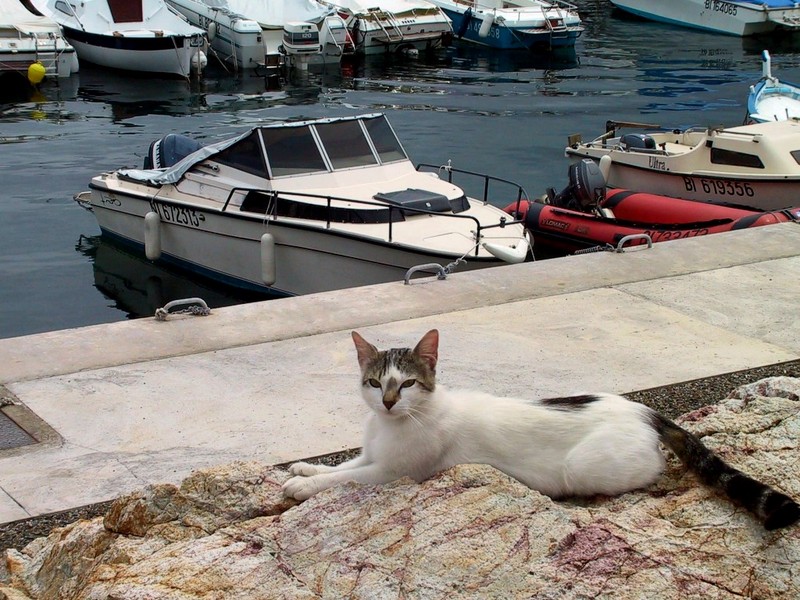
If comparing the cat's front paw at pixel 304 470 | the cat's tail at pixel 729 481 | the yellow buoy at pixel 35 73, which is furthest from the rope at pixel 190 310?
the yellow buoy at pixel 35 73

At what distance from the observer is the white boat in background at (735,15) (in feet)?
137

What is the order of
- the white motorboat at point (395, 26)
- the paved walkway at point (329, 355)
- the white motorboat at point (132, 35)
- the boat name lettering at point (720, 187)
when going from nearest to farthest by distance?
the paved walkway at point (329, 355), the boat name lettering at point (720, 187), the white motorboat at point (132, 35), the white motorboat at point (395, 26)

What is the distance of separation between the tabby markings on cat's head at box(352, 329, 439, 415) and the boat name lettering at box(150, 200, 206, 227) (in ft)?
35.2

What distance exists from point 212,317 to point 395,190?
620cm

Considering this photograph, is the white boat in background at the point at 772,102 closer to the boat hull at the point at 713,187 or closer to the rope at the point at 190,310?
the boat hull at the point at 713,187

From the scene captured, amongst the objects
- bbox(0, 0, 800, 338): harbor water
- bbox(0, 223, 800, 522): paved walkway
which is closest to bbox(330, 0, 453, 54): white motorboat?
bbox(0, 0, 800, 338): harbor water

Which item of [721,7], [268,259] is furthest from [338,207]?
[721,7]

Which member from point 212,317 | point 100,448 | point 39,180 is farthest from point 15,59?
point 100,448

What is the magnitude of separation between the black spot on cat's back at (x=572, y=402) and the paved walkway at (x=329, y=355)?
77.6 inches

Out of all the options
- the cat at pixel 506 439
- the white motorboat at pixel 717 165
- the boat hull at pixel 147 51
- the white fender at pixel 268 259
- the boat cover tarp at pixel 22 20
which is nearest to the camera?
the cat at pixel 506 439

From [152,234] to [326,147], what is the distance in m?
2.88

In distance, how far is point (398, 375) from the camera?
4176mm

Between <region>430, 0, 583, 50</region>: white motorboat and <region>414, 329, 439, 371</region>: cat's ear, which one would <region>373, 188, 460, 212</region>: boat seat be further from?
<region>430, 0, 583, 50</region>: white motorboat

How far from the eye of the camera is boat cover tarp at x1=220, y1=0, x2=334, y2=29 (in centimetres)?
3678
